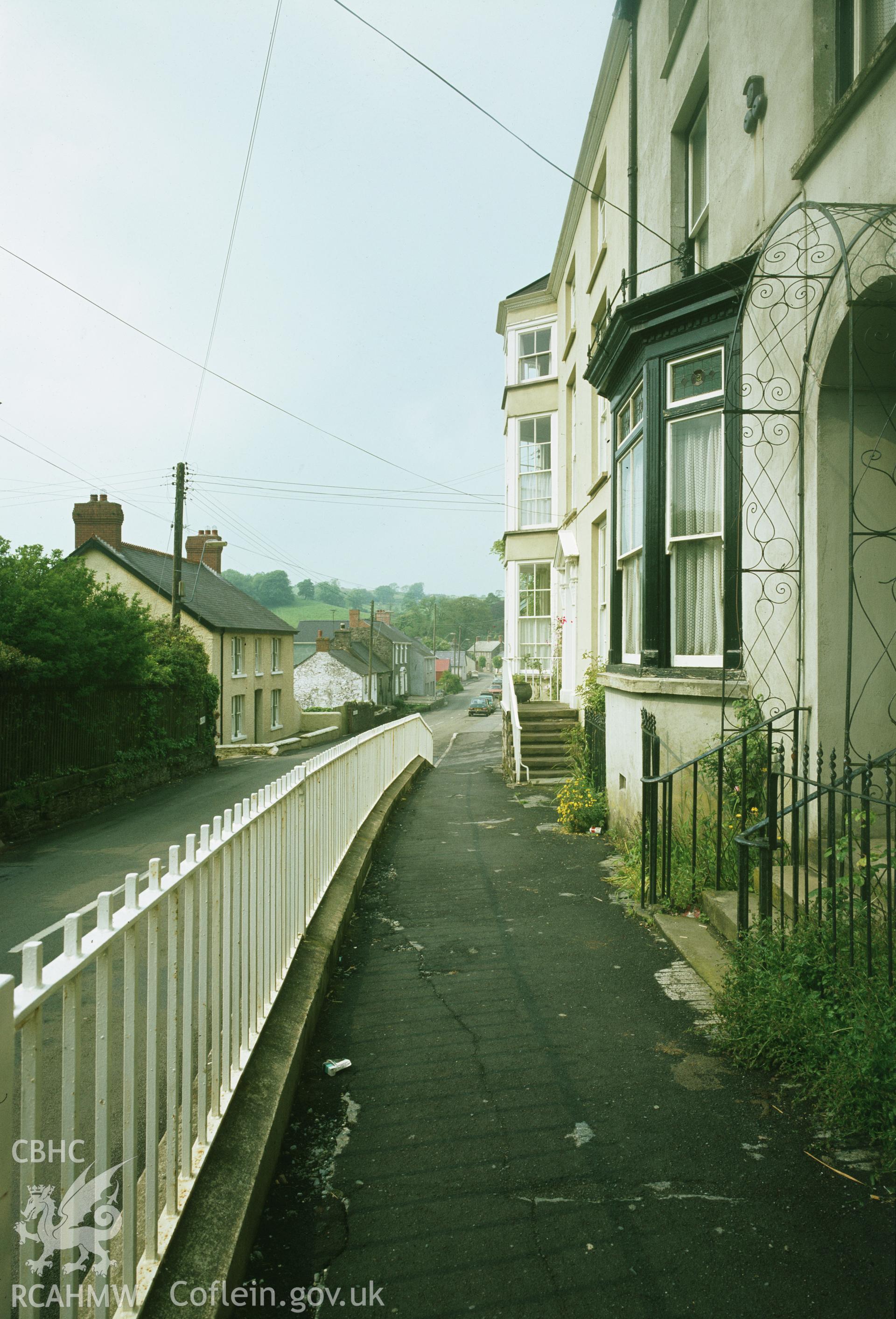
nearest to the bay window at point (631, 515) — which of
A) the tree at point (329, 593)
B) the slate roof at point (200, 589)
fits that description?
the slate roof at point (200, 589)

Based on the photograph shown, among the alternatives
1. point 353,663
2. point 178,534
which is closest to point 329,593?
point 353,663

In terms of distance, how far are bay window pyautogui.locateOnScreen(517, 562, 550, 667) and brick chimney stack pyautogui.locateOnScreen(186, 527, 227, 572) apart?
23367 millimetres

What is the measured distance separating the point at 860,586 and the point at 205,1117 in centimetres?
496

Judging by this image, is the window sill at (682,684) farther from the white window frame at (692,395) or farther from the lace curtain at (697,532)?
the white window frame at (692,395)

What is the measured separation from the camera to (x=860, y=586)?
5.67 meters

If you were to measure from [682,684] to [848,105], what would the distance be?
4132mm

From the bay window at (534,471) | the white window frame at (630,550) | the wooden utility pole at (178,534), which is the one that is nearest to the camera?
the white window frame at (630,550)

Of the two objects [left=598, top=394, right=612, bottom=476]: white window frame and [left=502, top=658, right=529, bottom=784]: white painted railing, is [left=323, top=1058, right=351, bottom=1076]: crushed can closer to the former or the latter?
[left=598, top=394, right=612, bottom=476]: white window frame

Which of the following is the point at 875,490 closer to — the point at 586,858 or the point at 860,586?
the point at 860,586

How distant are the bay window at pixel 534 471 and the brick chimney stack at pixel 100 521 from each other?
64.0 ft

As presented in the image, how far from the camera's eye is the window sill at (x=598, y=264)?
13828 millimetres

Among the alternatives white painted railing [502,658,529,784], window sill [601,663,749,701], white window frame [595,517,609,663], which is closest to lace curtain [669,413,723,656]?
window sill [601,663,749,701]

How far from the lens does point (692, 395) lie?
7.60m

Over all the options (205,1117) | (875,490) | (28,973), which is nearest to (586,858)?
(875,490)
